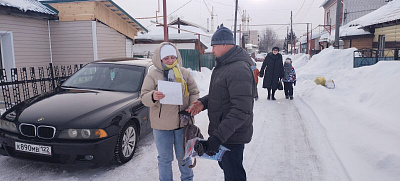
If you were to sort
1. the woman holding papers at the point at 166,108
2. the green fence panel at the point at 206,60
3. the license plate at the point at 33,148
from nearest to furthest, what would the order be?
the woman holding papers at the point at 166,108 < the license plate at the point at 33,148 < the green fence panel at the point at 206,60

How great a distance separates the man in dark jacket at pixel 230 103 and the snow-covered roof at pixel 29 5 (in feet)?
27.4

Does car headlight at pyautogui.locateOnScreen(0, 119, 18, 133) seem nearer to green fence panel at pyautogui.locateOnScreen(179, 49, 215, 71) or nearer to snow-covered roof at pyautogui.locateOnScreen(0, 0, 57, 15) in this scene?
snow-covered roof at pyautogui.locateOnScreen(0, 0, 57, 15)

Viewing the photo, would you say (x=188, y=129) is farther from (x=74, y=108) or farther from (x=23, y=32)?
(x=23, y=32)

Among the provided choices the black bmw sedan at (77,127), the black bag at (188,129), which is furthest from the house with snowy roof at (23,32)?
the black bag at (188,129)

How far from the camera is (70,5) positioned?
10789mm

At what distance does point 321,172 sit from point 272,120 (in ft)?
10.1

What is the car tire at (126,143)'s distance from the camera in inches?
158

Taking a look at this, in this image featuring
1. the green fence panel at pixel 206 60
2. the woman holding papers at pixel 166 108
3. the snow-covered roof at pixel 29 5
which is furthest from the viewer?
the green fence panel at pixel 206 60

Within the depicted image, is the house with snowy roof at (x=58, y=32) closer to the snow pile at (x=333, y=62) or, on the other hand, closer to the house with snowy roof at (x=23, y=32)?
the house with snowy roof at (x=23, y=32)

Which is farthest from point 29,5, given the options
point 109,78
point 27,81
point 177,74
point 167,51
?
point 177,74

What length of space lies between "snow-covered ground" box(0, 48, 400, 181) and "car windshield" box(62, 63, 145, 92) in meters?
1.16

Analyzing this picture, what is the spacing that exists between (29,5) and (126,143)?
25.1 ft

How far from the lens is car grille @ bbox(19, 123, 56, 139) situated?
361 cm

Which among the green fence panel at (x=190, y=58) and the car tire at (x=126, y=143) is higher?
the green fence panel at (x=190, y=58)
